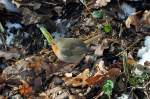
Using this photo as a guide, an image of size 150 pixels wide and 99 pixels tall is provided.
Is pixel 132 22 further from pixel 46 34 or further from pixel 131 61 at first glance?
pixel 46 34

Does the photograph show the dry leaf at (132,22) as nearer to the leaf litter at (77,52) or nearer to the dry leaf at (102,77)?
the leaf litter at (77,52)

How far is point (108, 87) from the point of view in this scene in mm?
2986

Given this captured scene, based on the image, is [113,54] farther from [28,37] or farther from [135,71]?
[28,37]

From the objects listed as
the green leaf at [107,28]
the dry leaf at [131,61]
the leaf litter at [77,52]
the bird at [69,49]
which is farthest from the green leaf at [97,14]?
the dry leaf at [131,61]

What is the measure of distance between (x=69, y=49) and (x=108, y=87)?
0.42m

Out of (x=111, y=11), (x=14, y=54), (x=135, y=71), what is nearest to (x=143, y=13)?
(x=111, y=11)

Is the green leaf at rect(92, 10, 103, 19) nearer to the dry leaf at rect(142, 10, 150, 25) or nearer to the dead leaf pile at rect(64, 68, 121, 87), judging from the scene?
the dry leaf at rect(142, 10, 150, 25)

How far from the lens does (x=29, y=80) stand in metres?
3.22

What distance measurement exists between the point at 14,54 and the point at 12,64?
86 millimetres

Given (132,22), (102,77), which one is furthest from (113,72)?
(132,22)

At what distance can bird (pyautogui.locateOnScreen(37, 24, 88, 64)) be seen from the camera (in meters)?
3.22

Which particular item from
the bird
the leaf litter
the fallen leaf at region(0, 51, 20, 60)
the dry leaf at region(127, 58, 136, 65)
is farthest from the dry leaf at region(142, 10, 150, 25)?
the fallen leaf at region(0, 51, 20, 60)

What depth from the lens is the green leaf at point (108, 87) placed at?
2.98m

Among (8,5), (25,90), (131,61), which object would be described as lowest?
(25,90)
